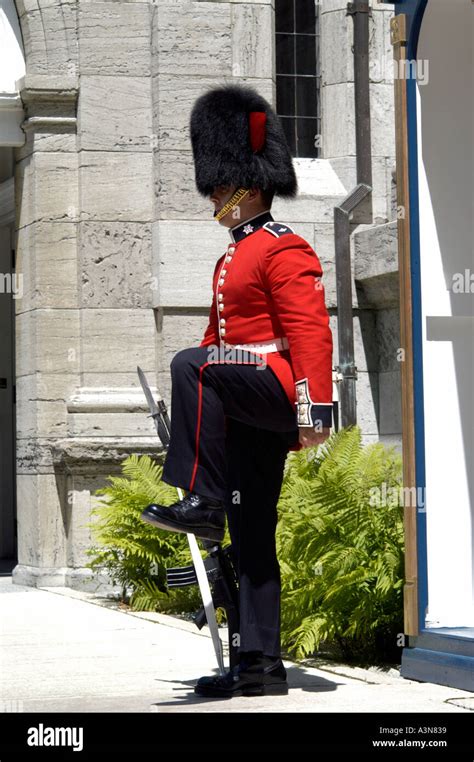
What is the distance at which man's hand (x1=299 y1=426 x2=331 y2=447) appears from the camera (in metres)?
5.57

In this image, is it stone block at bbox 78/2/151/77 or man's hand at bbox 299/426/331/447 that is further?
stone block at bbox 78/2/151/77

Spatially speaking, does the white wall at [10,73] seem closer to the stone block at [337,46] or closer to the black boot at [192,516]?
the stone block at [337,46]

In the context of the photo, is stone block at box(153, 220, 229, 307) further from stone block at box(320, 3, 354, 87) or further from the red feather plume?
the red feather plume

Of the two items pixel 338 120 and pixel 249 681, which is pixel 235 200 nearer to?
pixel 249 681

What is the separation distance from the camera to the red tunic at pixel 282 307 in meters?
5.60

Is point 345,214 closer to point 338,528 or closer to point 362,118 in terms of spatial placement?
point 362,118

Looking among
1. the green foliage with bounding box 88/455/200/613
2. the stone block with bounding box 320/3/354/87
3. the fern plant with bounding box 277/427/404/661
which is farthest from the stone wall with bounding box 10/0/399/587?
the fern plant with bounding box 277/427/404/661

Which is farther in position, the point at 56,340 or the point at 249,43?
the point at 249,43

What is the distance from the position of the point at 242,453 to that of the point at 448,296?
1229mm

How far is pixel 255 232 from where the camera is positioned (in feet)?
19.7

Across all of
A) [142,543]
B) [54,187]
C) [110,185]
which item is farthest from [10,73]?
[142,543]

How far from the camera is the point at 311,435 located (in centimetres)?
559

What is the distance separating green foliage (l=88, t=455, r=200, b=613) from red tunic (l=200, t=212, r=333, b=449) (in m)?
3.29
